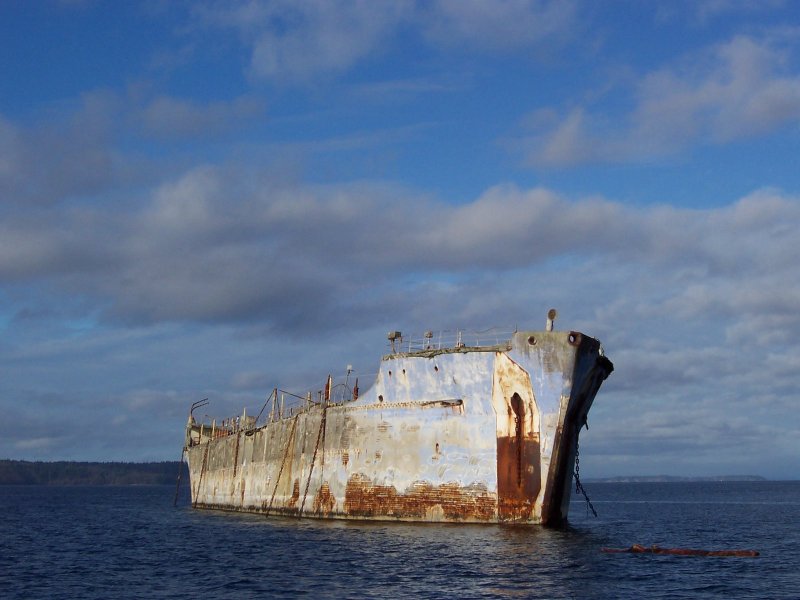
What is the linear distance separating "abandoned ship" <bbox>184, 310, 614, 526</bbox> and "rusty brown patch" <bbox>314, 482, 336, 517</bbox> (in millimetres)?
43

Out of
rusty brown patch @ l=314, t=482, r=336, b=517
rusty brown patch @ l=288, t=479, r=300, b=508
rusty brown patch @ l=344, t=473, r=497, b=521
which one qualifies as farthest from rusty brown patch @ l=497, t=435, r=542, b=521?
rusty brown patch @ l=288, t=479, r=300, b=508

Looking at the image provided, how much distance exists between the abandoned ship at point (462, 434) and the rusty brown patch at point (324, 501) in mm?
43

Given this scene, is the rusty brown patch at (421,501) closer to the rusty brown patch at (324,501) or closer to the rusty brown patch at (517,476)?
the rusty brown patch at (517,476)

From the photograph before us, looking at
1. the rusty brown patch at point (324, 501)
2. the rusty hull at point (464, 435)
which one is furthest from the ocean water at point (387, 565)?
the rusty hull at point (464, 435)

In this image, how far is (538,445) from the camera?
1256 inches

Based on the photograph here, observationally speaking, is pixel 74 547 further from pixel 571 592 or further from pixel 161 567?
pixel 571 592

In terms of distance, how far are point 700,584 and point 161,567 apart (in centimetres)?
1640

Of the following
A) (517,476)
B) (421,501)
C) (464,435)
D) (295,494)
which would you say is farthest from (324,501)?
(517,476)

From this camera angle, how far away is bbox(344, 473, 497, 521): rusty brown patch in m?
32.6

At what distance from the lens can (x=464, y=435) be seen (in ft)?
108

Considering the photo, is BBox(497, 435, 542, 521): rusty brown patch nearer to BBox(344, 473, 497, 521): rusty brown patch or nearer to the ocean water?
BBox(344, 473, 497, 521): rusty brown patch

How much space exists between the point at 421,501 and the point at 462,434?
3141mm

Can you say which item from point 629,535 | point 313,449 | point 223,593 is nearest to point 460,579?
point 223,593

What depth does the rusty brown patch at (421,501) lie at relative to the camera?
32.6 meters
